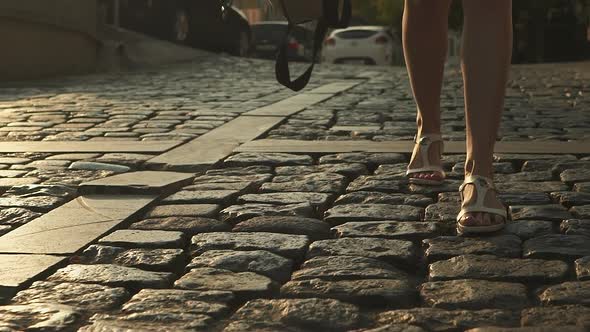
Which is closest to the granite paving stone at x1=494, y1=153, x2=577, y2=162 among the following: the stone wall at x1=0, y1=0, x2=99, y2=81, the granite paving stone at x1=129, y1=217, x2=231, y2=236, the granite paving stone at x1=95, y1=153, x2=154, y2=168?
the granite paving stone at x1=95, y1=153, x2=154, y2=168

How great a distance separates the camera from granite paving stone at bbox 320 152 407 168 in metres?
5.40

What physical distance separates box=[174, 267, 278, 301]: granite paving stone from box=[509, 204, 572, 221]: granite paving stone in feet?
3.87

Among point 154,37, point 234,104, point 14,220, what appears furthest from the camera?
point 154,37

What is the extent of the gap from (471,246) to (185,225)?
94cm

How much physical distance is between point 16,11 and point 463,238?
10.5m

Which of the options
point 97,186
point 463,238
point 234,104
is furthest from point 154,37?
point 463,238

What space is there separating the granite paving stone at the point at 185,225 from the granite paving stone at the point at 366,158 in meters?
1.53

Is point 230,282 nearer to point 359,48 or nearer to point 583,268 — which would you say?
point 583,268

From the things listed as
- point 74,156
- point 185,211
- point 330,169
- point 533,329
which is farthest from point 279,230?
point 74,156

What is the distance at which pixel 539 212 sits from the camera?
399 centimetres

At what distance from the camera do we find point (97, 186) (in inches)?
181

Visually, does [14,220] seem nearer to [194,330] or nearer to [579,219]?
[194,330]

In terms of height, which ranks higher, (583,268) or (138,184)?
(583,268)

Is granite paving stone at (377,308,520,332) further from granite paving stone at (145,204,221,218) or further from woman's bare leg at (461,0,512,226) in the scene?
granite paving stone at (145,204,221,218)
